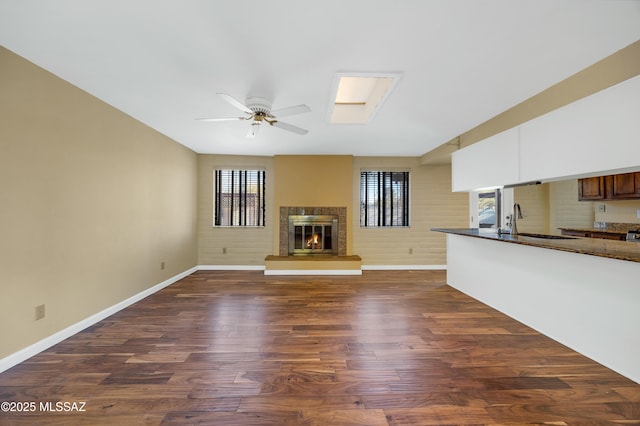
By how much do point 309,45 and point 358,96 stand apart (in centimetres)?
159

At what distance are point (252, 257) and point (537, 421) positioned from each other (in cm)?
497

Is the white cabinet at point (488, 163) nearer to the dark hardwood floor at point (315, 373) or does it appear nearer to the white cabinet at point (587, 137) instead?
the white cabinet at point (587, 137)

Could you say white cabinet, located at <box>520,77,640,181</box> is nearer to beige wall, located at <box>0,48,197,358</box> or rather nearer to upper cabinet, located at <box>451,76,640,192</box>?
upper cabinet, located at <box>451,76,640,192</box>

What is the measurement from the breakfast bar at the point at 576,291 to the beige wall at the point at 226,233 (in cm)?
416

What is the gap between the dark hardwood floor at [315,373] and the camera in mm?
1587

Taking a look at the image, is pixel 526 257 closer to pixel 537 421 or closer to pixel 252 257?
pixel 537 421

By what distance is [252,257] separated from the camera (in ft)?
18.6

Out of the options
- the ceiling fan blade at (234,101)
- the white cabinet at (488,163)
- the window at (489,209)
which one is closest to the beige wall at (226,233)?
the ceiling fan blade at (234,101)

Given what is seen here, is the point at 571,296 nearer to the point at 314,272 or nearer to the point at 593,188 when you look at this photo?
the point at 593,188

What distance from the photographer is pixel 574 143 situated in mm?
2158

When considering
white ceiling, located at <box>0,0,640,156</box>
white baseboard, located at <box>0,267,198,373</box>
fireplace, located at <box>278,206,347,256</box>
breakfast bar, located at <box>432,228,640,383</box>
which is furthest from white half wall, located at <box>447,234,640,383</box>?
white baseboard, located at <box>0,267,198,373</box>

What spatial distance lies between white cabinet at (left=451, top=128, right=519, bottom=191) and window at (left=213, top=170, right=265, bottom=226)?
3.90 m

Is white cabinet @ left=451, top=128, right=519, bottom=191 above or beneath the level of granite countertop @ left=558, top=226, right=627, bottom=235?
above

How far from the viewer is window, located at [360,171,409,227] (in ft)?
19.1
